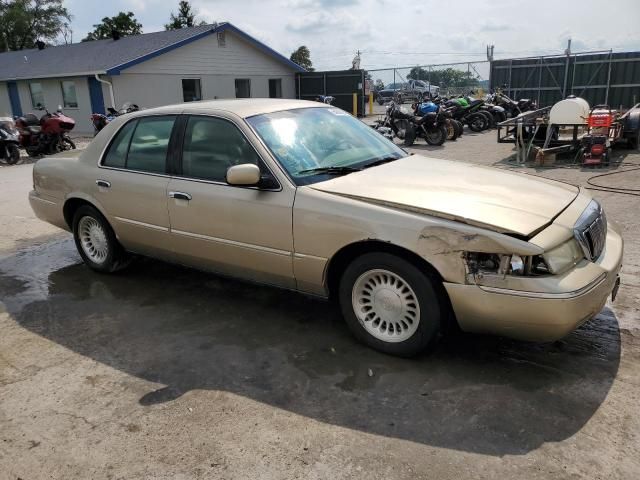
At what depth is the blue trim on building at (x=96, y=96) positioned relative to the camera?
73.7ft

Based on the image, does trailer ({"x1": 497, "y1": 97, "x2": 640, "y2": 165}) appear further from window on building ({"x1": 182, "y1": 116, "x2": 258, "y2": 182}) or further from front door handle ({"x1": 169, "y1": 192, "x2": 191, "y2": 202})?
front door handle ({"x1": 169, "y1": 192, "x2": 191, "y2": 202})

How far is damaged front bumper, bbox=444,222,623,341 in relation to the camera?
2.89 metres

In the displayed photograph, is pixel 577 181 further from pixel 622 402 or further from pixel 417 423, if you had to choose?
pixel 417 423

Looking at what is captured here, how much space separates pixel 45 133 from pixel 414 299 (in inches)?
586

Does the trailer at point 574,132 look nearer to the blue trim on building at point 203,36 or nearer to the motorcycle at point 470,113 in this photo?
the motorcycle at point 470,113

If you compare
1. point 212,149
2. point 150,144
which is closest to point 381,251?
point 212,149

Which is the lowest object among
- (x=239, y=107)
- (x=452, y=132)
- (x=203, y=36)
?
(x=452, y=132)

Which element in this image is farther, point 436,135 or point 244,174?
point 436,135

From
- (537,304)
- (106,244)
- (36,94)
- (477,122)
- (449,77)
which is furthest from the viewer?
(449,77)

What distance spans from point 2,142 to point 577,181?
1402 centimetres

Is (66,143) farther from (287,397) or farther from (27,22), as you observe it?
(27,22)

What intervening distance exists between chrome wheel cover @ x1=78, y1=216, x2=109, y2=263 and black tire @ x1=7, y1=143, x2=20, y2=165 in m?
10.9

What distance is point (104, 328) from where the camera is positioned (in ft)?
13.8

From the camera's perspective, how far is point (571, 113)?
11.1m
